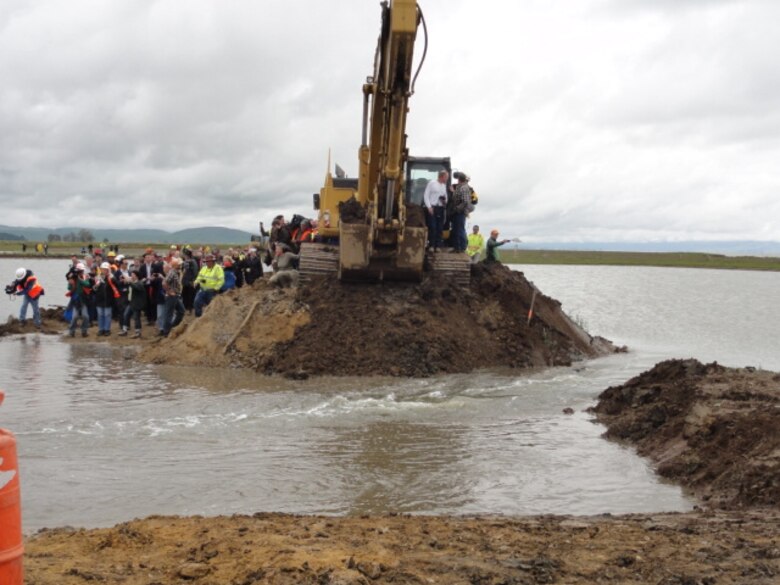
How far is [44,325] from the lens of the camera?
79.2 feet

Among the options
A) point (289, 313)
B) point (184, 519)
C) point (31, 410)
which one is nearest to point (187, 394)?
point (31, 410)

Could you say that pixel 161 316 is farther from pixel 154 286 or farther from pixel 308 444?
pixel 308 444

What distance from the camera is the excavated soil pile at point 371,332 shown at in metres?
15.5

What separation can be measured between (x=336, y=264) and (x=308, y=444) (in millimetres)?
8131

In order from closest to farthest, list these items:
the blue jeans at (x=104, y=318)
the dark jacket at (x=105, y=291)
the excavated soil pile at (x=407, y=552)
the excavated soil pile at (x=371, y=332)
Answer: the excavated soil pile at (x=407, y=552) < the excavated soil pile at (x=371, y=332) < the dark jacket at (x=105, y=291) < the blue jeans at (x=104, y=318)

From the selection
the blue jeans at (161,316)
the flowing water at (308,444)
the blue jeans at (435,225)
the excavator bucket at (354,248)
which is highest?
the blue jeans at (435,225)

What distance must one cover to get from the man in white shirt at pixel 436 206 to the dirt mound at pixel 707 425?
672 cm

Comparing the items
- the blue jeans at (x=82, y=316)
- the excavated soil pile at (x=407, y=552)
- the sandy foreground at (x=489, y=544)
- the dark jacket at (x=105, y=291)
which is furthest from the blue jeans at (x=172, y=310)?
the excavated soil pile at (x=407, y=552)

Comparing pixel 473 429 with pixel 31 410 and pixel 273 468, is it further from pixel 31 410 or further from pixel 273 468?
pixel 31 410

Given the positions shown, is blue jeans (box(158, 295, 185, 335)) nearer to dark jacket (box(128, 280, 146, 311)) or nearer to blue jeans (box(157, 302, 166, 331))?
blue jeans (box(157, 302, 166, 331))

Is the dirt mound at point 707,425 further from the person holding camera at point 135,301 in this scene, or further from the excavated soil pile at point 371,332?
the person holding camera at point 135,301

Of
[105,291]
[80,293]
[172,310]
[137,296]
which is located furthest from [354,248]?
[80,293]

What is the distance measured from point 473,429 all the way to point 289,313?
663 cm

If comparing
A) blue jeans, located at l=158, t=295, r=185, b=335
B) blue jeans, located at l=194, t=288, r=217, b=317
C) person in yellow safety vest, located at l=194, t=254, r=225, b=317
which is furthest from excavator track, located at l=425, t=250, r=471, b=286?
blue jeans, located at l=158, t=295, r=185, b=335
